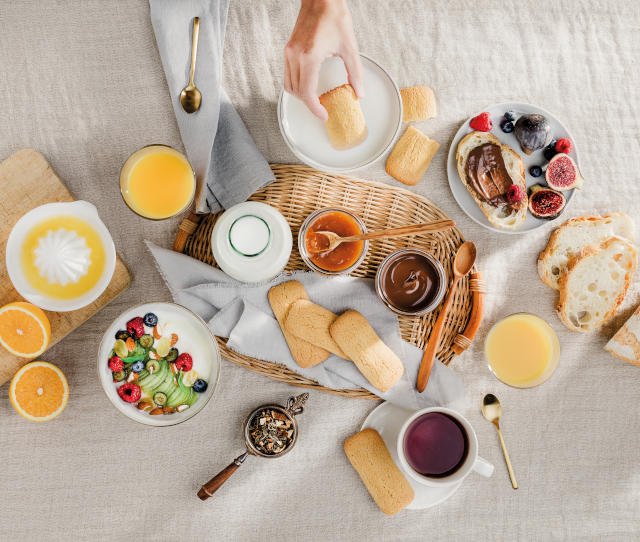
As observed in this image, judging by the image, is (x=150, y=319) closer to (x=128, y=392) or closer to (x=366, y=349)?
(x=128, y=392)

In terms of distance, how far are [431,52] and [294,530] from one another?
4.02ft

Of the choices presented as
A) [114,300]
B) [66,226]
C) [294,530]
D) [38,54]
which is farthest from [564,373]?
[38,54]

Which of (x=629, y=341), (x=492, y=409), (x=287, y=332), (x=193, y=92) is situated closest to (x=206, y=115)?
(x=193, y=92)

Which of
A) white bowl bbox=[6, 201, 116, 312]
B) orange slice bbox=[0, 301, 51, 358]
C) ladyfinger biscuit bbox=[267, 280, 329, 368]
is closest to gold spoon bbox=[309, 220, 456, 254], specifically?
ladyfinger biscuit bbox=[267, 280, 329, 368]

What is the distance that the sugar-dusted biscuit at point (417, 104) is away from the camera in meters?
1.30

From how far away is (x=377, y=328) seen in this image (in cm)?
124

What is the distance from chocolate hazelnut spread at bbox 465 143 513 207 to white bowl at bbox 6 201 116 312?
2.71ft

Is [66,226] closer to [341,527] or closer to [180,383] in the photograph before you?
[180,383]

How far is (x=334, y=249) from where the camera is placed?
1.23 m

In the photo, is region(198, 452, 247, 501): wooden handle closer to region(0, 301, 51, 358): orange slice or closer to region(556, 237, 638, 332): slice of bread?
region(0, 301, 51, 358): orange slice

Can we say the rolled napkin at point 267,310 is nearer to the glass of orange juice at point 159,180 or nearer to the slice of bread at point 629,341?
the glass of orange juice at point 159,180

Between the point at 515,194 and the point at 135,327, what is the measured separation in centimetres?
90

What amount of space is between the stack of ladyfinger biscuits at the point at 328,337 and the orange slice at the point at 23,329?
0.49m

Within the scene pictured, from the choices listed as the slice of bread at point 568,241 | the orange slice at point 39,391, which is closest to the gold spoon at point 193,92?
the orange slice at point 39,391
